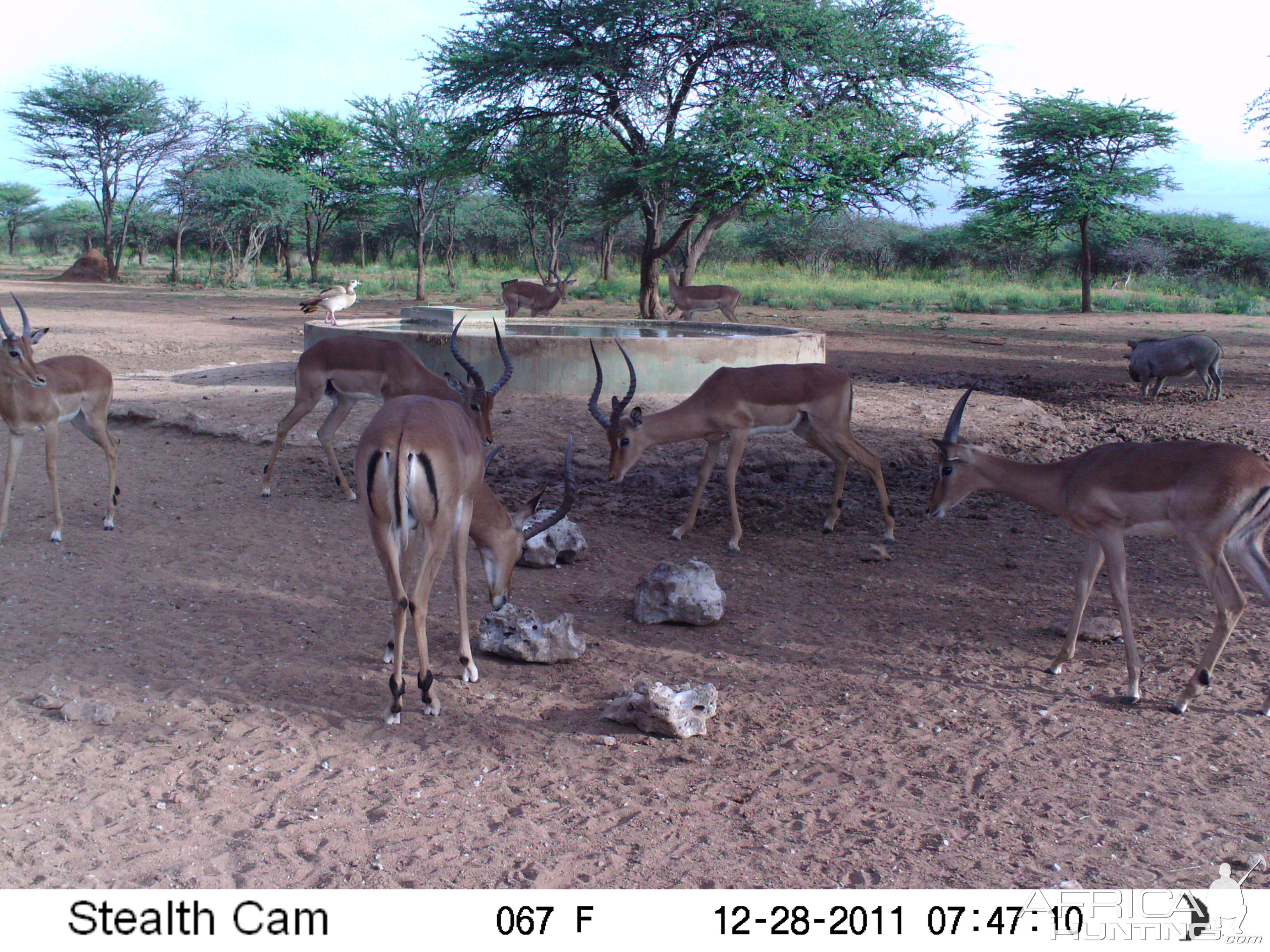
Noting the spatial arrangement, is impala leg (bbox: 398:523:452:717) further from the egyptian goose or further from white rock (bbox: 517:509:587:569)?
the egyptian goose

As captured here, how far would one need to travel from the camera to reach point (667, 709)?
3.90m

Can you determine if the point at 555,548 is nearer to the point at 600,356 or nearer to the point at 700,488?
the point at 700,488

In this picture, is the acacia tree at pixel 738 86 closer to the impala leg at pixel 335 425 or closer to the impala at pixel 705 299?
the impala at pixel 705 299

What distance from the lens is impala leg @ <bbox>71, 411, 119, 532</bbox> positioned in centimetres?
654

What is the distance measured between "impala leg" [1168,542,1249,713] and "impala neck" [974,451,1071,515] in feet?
2.25

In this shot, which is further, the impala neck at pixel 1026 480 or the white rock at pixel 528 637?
the impala neck at pixel 1026 480

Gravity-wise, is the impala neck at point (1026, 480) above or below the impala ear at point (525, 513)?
above

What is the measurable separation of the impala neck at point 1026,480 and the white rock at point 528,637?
2.31 m

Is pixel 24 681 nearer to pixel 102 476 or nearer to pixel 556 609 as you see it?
pixel 556 609

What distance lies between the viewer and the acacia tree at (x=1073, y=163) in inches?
1033

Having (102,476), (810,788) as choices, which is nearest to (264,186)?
(102,476)

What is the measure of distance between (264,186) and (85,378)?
29336 mm

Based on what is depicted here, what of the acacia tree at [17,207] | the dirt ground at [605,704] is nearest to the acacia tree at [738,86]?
the dirt ground at [605,704]

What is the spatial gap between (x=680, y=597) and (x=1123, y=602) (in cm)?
204
